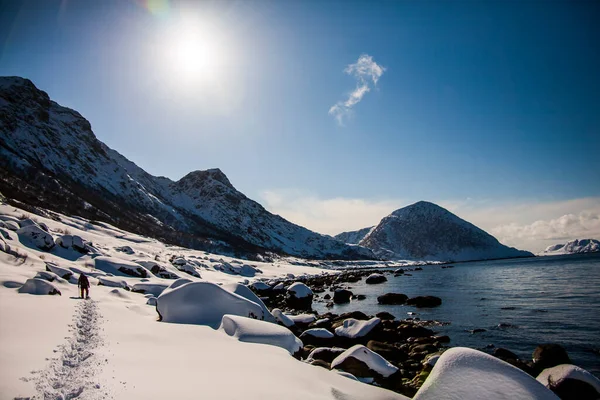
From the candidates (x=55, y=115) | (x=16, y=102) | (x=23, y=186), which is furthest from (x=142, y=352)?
(x=55, y=115)

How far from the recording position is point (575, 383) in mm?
9891

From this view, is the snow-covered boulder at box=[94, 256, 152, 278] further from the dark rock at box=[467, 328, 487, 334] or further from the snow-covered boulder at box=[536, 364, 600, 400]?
the snow-covered boulder at box=[536, 364, 600, 400]

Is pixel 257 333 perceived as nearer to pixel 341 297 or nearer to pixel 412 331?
pixel 412 331

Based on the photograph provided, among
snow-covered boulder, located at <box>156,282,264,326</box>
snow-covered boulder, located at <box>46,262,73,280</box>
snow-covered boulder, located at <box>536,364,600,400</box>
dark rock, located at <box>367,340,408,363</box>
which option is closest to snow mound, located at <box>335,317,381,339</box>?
dark rock, located at <box>367,340,408,363</box>

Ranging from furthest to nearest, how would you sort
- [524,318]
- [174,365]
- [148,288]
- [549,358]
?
[148,288]
[524,318]
[549,358]
[174,365]

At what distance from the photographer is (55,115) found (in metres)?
192

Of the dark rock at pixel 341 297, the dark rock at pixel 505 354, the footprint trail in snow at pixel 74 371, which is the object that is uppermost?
the footprint trail in snow at pixel 74 371

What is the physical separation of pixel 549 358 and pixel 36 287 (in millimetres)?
23296

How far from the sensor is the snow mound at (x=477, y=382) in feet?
19.6

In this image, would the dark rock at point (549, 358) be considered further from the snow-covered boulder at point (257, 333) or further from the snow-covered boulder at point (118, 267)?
the snow-covered boulder at point (118, 267)

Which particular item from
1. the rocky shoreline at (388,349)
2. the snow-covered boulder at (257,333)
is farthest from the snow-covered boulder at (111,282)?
the snow-covered boulder at (257,333)

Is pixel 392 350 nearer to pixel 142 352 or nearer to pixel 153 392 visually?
pixel 142 352

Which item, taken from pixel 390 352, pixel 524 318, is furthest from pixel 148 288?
pixel 524 318

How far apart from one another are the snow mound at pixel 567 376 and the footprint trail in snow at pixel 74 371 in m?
13.4
